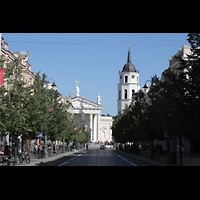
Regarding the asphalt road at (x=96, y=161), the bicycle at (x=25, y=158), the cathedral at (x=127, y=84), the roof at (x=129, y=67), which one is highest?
the roof at (x=129, y=67)

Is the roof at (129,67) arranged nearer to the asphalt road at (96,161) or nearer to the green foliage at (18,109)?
the asphalt road at (96,161)

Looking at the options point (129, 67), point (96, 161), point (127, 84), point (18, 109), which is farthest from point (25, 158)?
point (129, 67)

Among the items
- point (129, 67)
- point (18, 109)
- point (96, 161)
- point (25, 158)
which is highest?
point (129, 67)

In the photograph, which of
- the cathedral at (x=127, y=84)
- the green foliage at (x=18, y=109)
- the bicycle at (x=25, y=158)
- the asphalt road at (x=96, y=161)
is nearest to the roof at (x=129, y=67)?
the cathedral at (x=127, y=84)

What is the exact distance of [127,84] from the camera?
604ft

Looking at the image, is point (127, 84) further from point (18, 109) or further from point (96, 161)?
point (18, 109)

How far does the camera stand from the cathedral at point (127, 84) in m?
183

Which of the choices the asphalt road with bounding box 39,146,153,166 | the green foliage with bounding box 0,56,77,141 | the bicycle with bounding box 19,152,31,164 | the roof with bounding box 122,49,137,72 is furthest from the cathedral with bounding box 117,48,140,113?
the bicycle with bounding box 19,152,31,164

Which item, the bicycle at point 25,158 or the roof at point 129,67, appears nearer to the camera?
→ the bicycle at point 25,158

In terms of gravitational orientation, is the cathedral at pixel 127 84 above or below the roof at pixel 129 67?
below

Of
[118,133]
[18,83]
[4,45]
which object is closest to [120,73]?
[118,133]
